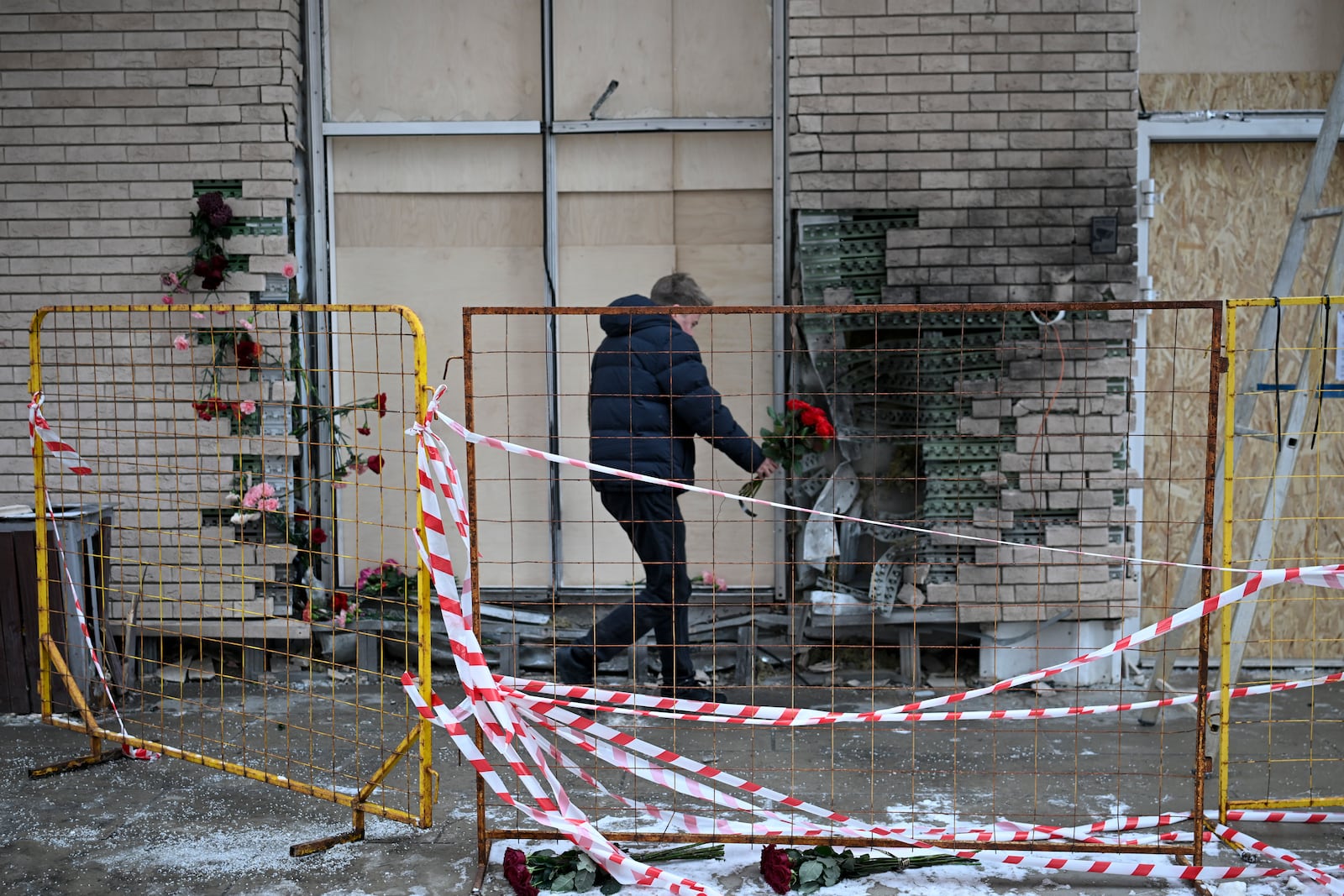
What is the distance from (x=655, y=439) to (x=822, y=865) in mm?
2119

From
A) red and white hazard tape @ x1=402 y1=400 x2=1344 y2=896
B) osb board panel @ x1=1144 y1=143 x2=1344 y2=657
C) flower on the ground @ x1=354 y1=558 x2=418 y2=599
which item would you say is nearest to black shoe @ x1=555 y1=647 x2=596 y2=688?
flower on the ground @ x1=354 y1=558 x2=418 y2=599

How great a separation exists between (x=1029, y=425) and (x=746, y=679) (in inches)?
74.8

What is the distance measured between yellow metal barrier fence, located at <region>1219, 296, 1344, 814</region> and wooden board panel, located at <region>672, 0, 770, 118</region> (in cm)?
266

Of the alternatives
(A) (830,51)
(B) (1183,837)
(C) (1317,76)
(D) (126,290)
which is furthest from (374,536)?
(C) (1317,76)

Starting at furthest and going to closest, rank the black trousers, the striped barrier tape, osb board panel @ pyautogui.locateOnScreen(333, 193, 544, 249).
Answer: osb board panel @ pyautogui.locateOnScreen(333, 193, 544, 249)
the black trousers
the striped barrier tape

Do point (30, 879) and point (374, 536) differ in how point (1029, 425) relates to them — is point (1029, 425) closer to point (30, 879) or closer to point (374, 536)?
point (374, 536)

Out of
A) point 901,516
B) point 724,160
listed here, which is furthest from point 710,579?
point 724,160

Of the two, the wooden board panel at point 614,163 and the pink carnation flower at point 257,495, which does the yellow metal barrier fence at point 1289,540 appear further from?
the pink carnation flower at point 257,495

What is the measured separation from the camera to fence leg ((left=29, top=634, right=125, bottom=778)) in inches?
189

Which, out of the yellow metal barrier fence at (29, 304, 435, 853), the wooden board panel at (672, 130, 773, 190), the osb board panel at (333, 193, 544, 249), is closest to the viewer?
the yellow metal barrier fence at (29, 304, 435, 853)

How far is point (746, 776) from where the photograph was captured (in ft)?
15.7

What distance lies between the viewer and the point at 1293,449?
4.89 metres

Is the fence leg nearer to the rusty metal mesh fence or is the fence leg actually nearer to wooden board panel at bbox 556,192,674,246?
the rusty metal mesh fence

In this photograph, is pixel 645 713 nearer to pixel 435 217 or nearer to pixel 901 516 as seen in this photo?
pixel 901 516
